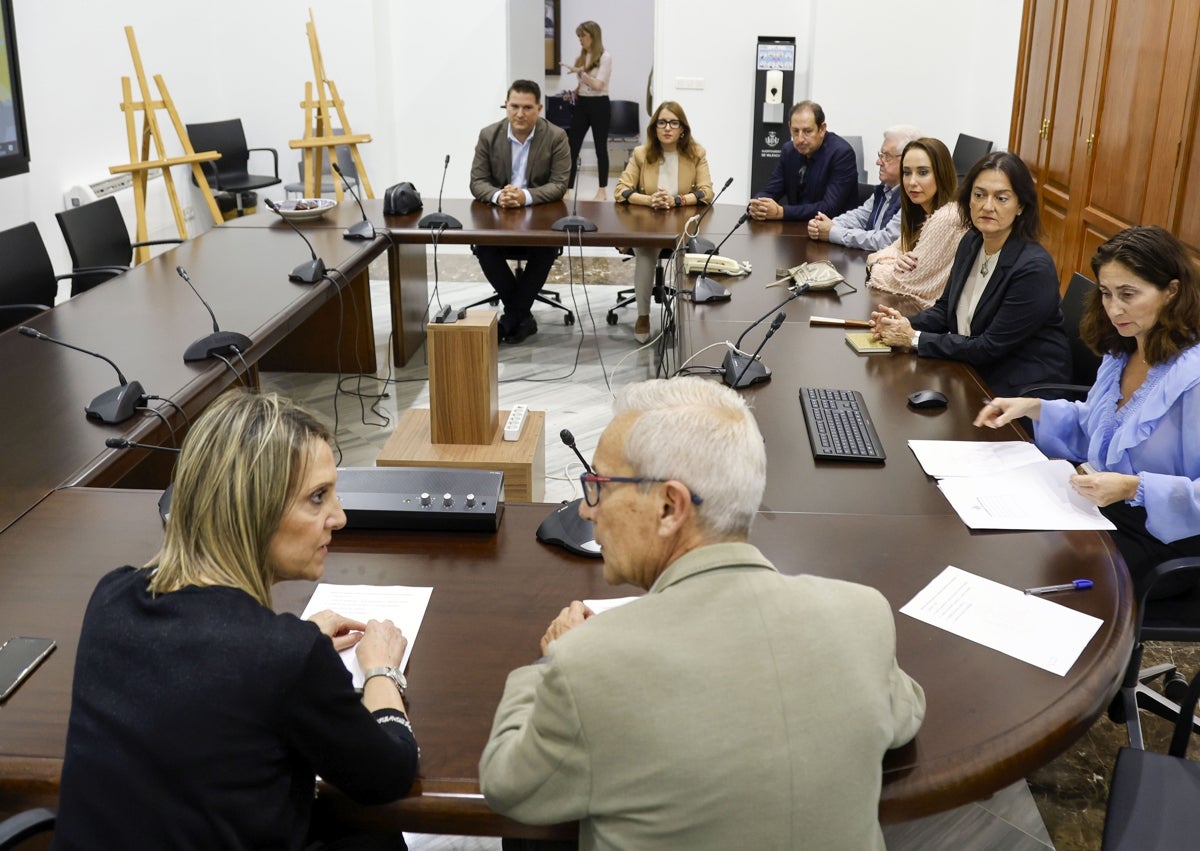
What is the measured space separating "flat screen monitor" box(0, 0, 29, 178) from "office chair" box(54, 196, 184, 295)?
2.77 feet

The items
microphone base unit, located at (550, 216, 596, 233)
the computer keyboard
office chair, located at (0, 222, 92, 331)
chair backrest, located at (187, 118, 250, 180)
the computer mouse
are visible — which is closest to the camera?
the computer keyboard

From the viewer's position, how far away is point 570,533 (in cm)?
185

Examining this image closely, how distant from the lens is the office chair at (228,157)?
6969 mm

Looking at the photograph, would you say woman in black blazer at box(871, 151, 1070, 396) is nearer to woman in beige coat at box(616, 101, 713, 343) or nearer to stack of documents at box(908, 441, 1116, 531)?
stack of documents at box(908, 441, 1116, 531)

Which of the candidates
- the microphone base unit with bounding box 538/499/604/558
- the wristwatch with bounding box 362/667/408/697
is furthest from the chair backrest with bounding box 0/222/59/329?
the wristwatch with bounding box 362/667/408/697

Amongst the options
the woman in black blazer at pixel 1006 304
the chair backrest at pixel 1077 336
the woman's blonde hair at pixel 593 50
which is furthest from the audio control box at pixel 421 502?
the woman's blonde hair at pixel 593 50

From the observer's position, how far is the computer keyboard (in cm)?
223

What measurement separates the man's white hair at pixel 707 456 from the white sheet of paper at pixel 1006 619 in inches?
21.9

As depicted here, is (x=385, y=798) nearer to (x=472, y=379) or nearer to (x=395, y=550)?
(x=395, y=550)

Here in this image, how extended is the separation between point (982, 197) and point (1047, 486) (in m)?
1.21

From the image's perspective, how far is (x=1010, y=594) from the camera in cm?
170

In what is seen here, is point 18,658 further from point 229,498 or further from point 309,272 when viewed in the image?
point 309,272

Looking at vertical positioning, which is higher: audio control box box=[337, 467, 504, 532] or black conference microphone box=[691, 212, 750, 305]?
black conference microphone box=[691, 212, 750, 305]

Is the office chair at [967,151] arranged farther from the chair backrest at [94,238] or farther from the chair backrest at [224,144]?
the chair backrest at [224,144]
